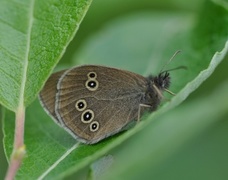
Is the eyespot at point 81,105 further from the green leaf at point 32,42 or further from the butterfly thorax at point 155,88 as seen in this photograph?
the green leaf at point 32,42

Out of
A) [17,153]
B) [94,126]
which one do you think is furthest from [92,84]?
[17,153]

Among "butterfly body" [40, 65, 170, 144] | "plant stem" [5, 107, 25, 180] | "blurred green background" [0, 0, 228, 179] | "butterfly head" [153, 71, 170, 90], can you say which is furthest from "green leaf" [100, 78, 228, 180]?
"plant stem" [5, 107, 25, 180]

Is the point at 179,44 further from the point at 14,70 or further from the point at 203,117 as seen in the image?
the point at 14,70

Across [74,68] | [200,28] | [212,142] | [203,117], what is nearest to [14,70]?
[74,68]

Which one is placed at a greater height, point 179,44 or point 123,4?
point 179,44

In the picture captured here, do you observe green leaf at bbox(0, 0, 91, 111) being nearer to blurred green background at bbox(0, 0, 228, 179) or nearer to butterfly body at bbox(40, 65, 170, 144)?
butterfly body at bbox(40, 65, 170, 144)

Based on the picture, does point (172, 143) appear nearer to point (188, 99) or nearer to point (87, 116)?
point (188, 99)

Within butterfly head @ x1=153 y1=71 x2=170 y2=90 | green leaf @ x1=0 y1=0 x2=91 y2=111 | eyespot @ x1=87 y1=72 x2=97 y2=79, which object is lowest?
eyespot @ x1=87 y1=72 x2=97 y2=79
